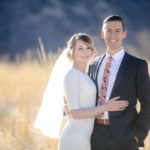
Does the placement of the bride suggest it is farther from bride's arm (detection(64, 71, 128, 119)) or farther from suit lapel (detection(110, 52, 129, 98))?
suit lapel (detection(110, 52, 129, 98))

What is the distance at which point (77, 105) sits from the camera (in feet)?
9.09

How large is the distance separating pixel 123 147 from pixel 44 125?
75cm

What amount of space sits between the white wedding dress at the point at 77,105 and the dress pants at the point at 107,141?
0.24 ft

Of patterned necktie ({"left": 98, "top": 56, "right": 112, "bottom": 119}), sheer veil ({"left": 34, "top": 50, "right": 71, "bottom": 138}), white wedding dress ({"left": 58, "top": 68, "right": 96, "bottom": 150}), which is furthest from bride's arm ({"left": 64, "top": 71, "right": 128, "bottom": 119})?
sheer veil ({"left": 34, "top": 50, "right": 71, "bottom": 138})

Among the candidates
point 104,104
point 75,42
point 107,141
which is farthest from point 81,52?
point 107,141

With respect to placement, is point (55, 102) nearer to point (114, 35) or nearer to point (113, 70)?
point (113, 70)

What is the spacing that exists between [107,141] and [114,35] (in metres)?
0.87

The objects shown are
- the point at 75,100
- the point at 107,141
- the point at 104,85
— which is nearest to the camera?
the point at 75,100

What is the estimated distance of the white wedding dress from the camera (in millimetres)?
2760

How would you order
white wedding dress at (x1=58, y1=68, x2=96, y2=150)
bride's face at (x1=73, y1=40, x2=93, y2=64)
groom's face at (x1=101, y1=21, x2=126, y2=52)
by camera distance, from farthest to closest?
groom's face at (x1=101, y1=21, x2=126, y2=52) < bride's face at (x1=73, y1=40, x2=93, y2=64) < white wedding dress at (x1=58, y1=68, x2=96, y2=150)

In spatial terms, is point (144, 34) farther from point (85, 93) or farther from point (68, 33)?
point (85, 93)

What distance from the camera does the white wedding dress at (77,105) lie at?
2760 millimetres

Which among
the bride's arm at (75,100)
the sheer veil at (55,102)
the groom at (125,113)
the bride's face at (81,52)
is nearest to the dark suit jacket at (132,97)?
the groom at (125,113)

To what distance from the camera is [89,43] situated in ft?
9.53
